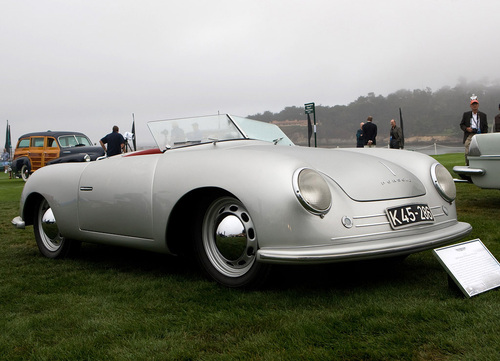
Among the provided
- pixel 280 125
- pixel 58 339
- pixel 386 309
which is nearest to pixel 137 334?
pixel 58 339

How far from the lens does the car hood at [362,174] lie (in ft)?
9.21

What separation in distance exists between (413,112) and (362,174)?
13673cm

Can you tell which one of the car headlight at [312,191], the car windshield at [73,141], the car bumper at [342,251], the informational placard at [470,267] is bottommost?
the informational placard at [470,267]

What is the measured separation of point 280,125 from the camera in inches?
176

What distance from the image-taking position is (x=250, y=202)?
2.71 metres

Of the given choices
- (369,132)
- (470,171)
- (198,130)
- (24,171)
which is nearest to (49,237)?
(198,130)

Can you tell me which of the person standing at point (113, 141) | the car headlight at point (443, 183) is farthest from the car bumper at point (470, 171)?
the person standing at point (113, 141)

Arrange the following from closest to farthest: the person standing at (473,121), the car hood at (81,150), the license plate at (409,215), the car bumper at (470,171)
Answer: the license plate at (409,215) < the car bumper at (470,171) < the person standing at (473,121) < the car hood at (81,150)

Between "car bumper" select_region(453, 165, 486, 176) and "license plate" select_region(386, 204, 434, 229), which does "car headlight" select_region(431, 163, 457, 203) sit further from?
"car bumper" select_region(453, 165, 486, 176)

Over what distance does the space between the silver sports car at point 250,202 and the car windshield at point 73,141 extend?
15690 mm

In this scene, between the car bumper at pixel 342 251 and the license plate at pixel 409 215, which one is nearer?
the car bumper at pixel 342 251

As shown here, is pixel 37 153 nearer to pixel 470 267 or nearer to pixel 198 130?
pixel 198 130

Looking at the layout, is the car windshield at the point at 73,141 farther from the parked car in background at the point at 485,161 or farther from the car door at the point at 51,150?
the parked car in background at the point at 485,161

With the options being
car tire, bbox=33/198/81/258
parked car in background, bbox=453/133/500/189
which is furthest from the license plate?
parked car in background, bbox=453/133/500/189
